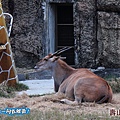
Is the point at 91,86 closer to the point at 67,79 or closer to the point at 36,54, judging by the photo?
the point at 67,79

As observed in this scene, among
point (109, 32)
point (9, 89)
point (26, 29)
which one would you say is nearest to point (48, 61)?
point (9, 89)

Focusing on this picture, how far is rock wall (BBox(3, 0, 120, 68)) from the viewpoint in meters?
11.8

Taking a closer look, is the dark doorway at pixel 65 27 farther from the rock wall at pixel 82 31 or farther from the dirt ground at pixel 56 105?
the dirt ground at pixel 56 105

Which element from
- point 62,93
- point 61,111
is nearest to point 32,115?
point 61,111

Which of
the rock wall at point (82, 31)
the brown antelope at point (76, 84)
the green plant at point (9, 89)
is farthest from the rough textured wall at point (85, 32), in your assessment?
the brown antelope at point (76, 84)

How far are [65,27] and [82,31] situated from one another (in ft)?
2.63

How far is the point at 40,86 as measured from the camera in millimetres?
10258

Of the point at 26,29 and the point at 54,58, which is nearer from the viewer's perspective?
the point at 54,58

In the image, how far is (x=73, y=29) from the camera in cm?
1266

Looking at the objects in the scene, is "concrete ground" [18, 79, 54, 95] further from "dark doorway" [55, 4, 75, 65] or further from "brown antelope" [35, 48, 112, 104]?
"dark doorway" [55, 4, 75, 65]

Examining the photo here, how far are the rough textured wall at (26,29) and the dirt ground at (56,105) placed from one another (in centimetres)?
415

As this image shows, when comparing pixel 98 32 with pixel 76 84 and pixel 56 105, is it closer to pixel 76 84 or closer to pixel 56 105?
pixel 76 84

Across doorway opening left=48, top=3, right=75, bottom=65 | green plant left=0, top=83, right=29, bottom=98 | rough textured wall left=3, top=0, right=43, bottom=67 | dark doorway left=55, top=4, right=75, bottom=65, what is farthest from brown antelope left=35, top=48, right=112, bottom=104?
dark doorway left=55, top=4, right=75, bottom=65

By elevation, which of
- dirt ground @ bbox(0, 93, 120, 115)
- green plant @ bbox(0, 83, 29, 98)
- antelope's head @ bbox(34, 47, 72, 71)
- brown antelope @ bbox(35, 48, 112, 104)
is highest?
antelope's head @ bbox(34, 47, 72, 71)
